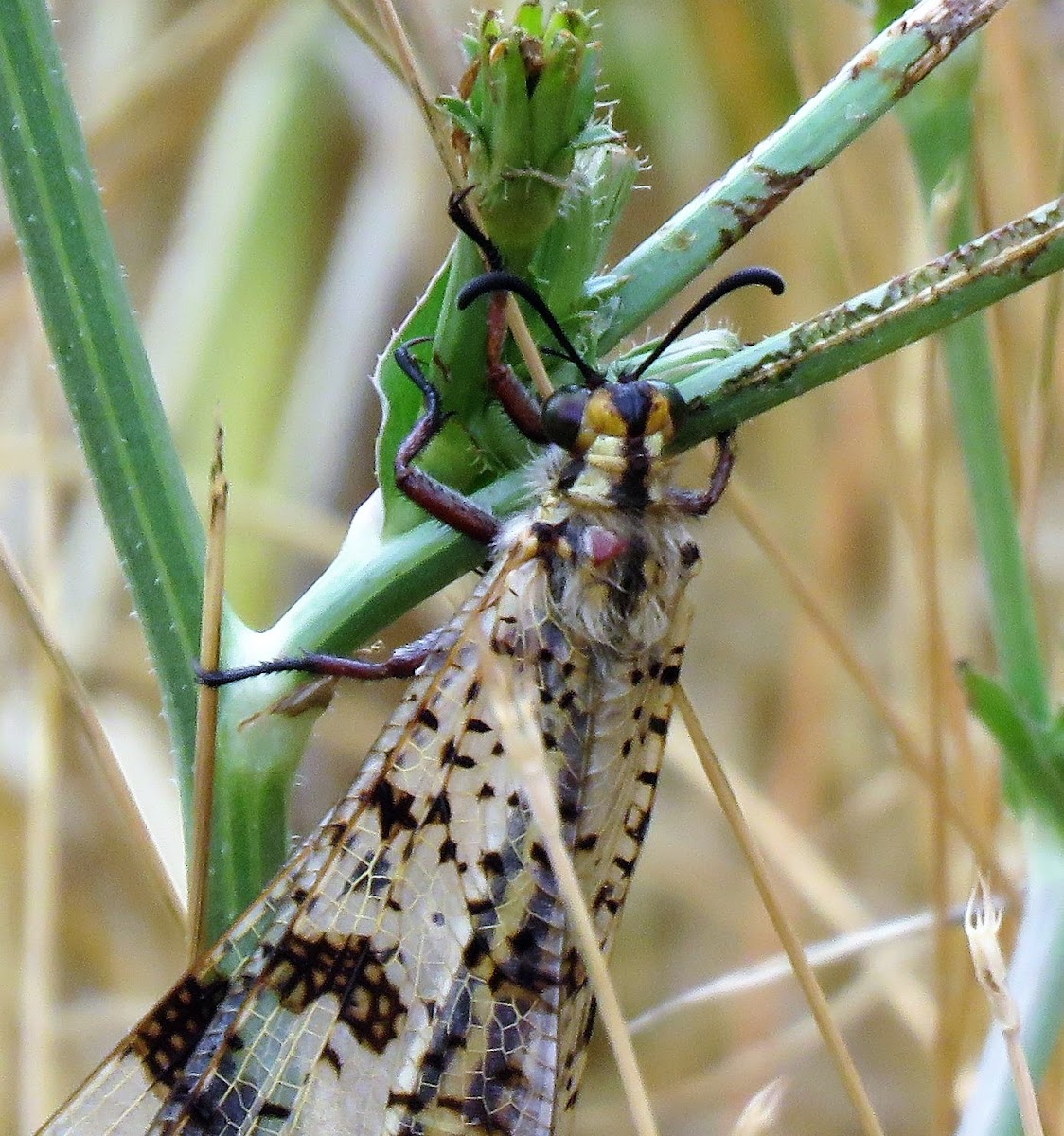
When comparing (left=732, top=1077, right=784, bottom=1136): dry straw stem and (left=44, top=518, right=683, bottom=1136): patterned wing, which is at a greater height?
(left=44, top=518, right=683, bottom=1136): patterned wing

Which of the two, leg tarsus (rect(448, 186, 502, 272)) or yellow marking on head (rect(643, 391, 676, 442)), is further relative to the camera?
yellow marking on head (rect(643, 391, 676, 442))

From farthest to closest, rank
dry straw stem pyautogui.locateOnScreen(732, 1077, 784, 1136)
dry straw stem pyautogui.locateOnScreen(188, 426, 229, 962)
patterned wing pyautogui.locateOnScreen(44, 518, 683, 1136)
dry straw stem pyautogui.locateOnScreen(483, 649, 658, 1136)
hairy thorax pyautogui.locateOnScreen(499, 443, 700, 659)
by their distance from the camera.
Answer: hairy thorax pyautogui.locateOnScreen(499, 443, 700, 659)
patterned wing pyautogui.locateOnScreen(44, 518, 683, 1136)
dry straw stem pyautogui.locateOnScreen(188, 426, 229, 962)
dry straw stem pyautogui.locateOnScreen(732, 1077, 784, 1136)
dry straw stem pyautogui.locateOnScreen(483, 649, 658, 1136)

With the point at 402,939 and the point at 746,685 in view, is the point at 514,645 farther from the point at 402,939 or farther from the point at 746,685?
the point at 746,685

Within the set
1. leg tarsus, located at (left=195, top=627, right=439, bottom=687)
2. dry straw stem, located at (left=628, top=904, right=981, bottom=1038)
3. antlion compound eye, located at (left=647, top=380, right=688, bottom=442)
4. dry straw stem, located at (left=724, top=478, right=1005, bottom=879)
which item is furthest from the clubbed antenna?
dry straw stem, located at (left=628, top=904, right=981, bottom=1038)

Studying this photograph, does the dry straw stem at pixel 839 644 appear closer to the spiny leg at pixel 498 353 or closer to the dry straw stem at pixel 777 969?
the dry straw stem at pixel 777 969

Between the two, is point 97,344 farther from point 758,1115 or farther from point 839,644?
point 839,644

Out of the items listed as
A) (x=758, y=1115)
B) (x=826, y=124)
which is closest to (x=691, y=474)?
(x=826, y=124)

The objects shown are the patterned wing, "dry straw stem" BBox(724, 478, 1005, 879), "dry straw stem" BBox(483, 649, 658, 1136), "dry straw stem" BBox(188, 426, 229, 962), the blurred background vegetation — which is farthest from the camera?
the blurred background vegetation

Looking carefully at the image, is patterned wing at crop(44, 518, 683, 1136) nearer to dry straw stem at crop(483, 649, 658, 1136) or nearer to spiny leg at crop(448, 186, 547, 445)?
spiny leg at crop(448, 186, 547, 445)
